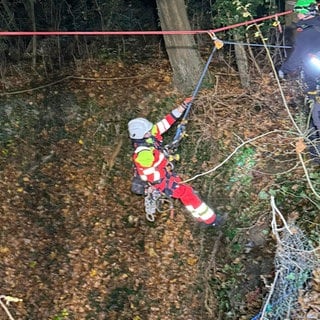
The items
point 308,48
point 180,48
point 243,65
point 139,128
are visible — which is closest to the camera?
point 308,48

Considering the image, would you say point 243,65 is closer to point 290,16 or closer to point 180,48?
point 180,48

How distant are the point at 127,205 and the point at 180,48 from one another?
2873 millimetres

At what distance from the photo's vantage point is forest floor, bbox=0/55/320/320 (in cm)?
752

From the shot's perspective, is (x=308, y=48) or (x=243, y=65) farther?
(x=243, y=65)

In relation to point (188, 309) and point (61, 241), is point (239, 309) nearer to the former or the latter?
point (188, 309)

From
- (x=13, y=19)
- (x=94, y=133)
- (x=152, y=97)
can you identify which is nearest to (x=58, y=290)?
(x=94, y=133)

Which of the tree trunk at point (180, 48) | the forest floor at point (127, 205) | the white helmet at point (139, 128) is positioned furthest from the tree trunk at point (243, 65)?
the white helmet at point (139, 128)

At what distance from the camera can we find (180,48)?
31.8 ft

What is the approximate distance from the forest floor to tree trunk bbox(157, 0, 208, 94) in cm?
34

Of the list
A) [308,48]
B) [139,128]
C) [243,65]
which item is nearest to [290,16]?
[243,65]

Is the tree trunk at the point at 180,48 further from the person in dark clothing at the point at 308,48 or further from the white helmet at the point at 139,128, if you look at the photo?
the person in dark clothing at the point at 308,48

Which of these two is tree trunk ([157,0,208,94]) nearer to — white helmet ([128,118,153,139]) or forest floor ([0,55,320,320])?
forest floor ([0,55,320,320])

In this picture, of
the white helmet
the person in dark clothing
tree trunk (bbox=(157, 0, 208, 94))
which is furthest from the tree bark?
the white helmet

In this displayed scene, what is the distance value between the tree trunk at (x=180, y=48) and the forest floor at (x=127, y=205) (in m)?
0.34
